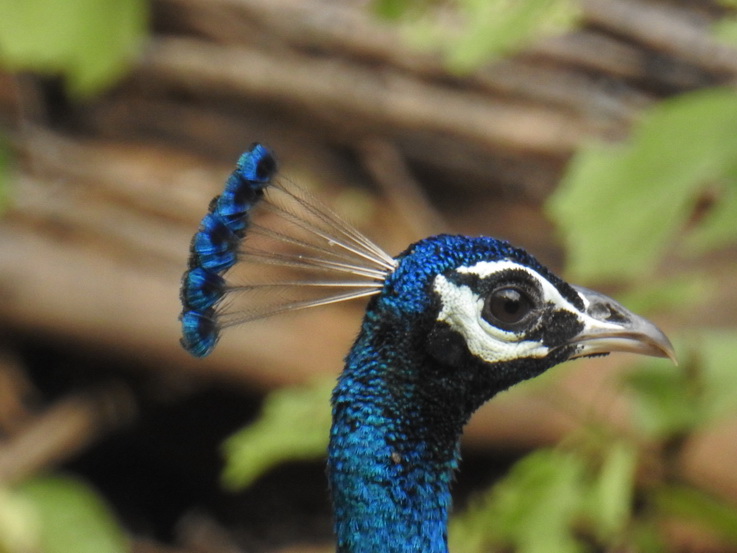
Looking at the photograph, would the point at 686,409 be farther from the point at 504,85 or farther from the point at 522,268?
the point at 504,85

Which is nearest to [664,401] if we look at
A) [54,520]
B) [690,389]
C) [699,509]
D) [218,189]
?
[690,389]

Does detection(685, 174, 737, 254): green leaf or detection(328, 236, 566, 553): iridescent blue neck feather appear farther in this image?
detection(685, 174, 737, 254): green leaf

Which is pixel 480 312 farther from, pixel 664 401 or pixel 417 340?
pixel 664 401

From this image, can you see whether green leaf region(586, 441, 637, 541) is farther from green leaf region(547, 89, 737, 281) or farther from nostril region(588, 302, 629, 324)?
nostril region(588, 302, 629, 324)

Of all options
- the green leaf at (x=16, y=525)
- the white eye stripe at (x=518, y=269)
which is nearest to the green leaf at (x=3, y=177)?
the green leaf at (x=16, y=525)

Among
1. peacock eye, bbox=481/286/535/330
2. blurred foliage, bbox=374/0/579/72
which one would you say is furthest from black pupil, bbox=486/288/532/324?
blurred foliage, bbox=374/0/579/72

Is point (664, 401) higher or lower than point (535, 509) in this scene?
higher
